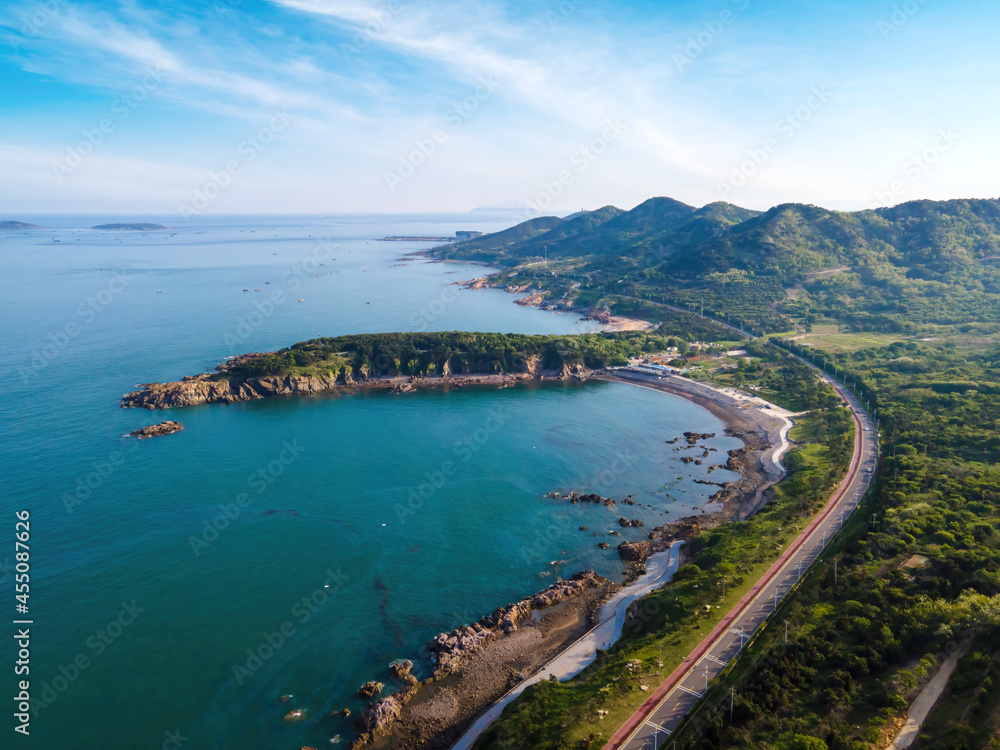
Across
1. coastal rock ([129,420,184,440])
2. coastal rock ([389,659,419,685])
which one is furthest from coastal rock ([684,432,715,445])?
coastal rock ([129,420,184,440])

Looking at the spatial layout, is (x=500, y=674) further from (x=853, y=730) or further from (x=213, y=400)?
(x=213, y=400)

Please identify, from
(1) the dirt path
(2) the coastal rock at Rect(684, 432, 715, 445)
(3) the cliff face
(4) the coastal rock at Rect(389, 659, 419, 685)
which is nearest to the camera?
(1) the dirt path

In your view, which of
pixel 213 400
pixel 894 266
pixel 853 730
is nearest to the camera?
pixel 853 730

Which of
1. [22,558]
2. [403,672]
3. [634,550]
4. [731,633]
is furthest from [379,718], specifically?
[22,558]

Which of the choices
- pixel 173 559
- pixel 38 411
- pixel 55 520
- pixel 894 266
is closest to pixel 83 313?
pixel 38 411

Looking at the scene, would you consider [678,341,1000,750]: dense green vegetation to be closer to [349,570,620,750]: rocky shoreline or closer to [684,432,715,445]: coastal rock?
[349,570,620,750]: rocky shoreline

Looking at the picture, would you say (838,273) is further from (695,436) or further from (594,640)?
(594,640)

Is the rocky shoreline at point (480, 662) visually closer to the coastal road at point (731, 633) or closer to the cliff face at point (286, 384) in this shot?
the coastal road at point (731, 633)
